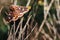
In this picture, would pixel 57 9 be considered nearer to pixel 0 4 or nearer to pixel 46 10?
pixel 46 10

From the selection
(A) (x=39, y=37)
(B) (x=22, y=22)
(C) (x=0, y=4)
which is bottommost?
(A) (x=39, y=37)

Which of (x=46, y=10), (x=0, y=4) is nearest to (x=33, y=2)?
(x=46, y=10)

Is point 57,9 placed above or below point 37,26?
above

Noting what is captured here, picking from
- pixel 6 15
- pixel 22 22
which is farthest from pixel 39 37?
pixel 6 15

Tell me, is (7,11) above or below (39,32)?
above

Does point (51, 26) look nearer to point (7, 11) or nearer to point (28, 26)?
point (28, 26)
